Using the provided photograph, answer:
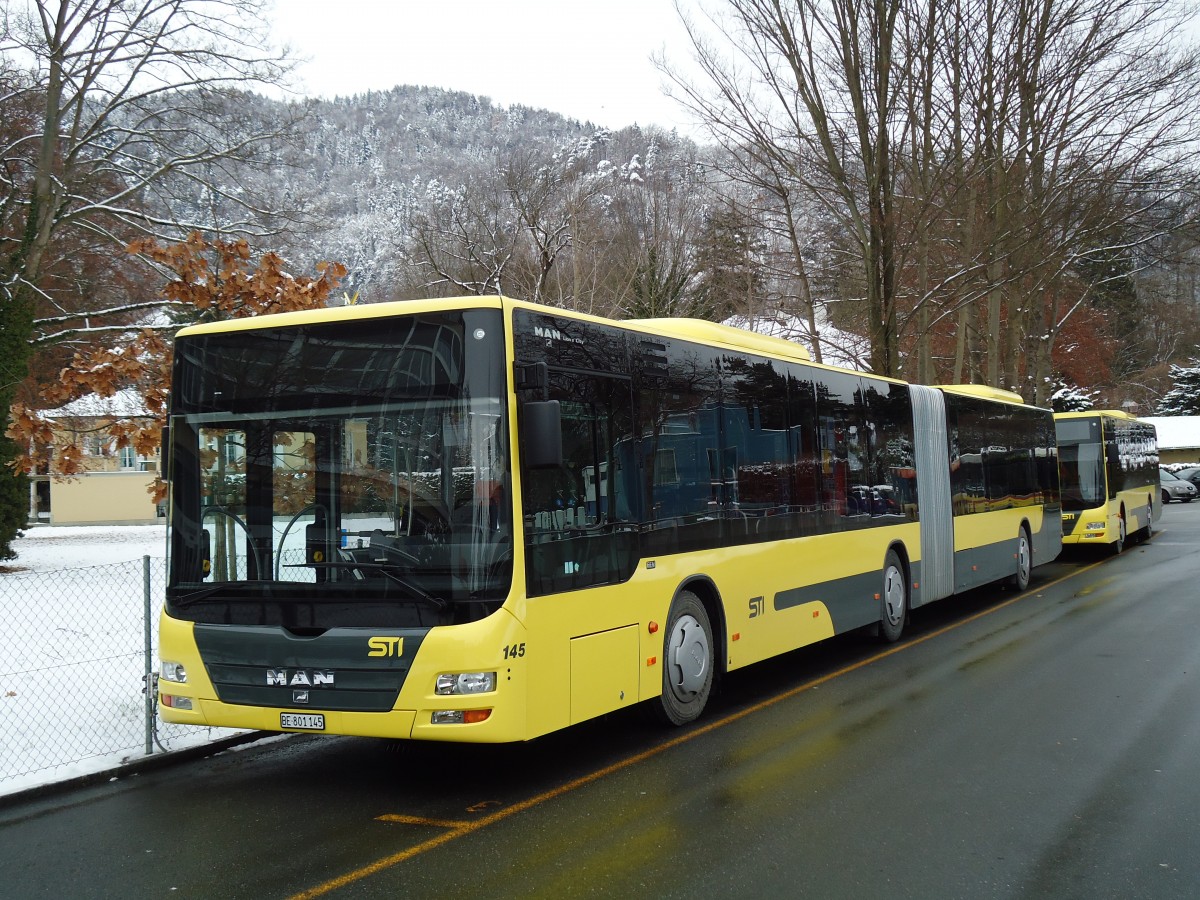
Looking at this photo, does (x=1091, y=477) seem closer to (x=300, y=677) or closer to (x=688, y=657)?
(x=688, y=657)

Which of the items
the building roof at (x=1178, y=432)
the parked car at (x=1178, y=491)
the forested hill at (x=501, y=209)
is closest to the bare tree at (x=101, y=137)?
the forested hill at (x=501, y=209)

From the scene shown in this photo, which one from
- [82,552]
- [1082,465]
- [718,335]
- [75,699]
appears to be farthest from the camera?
[82,552]

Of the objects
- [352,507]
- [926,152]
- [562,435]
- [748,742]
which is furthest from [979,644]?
[926,152]

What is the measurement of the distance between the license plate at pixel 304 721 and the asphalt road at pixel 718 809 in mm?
459

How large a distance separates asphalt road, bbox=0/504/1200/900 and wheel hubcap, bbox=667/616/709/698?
1.11 ft

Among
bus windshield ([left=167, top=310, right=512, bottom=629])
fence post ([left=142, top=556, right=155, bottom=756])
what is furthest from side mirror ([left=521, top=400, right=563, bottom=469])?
fence post ([left=142, top=556, right=155, bottom=756])

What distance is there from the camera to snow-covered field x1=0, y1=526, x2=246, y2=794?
24.9ft

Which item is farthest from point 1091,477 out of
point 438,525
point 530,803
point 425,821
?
point 425,821

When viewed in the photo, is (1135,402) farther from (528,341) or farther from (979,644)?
(528,341)

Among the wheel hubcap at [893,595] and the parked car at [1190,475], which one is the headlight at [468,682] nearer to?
the wheel hubcap at [893,595]

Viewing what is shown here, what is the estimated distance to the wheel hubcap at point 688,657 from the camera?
821 cm

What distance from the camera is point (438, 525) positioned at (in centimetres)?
643

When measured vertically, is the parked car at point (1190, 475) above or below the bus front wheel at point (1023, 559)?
above

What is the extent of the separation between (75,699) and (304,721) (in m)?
3.43
